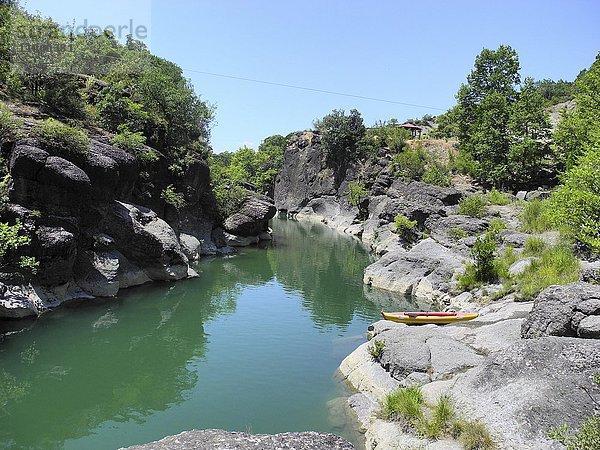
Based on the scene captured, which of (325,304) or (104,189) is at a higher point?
(104,189)

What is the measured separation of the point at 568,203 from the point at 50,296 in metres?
19.9

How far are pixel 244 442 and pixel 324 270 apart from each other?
27.4 metres

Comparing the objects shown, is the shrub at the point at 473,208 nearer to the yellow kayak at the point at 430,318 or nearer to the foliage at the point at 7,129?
the yellow kayak at the point at 430,318

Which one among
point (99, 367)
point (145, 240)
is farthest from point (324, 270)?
point (99, 367)

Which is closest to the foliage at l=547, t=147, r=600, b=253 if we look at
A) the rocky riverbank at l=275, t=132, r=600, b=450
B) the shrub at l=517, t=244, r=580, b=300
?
the rocky riverbank at l=275, t=132, r=600, b=450

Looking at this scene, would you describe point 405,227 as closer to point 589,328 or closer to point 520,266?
point 520,266

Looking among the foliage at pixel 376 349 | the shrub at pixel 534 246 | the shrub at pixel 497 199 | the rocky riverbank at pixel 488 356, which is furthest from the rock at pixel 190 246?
the shrub at pixel 497 199

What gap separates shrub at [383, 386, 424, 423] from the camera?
9.43 m

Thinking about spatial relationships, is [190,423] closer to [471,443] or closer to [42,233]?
[471,443]

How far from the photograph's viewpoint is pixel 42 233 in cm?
1798

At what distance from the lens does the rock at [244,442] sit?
18.7 feet

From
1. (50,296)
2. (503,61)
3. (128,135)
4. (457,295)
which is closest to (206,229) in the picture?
(128,135)

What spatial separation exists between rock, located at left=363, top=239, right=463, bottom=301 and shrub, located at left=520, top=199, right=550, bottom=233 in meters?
4.39

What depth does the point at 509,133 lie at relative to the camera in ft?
139
